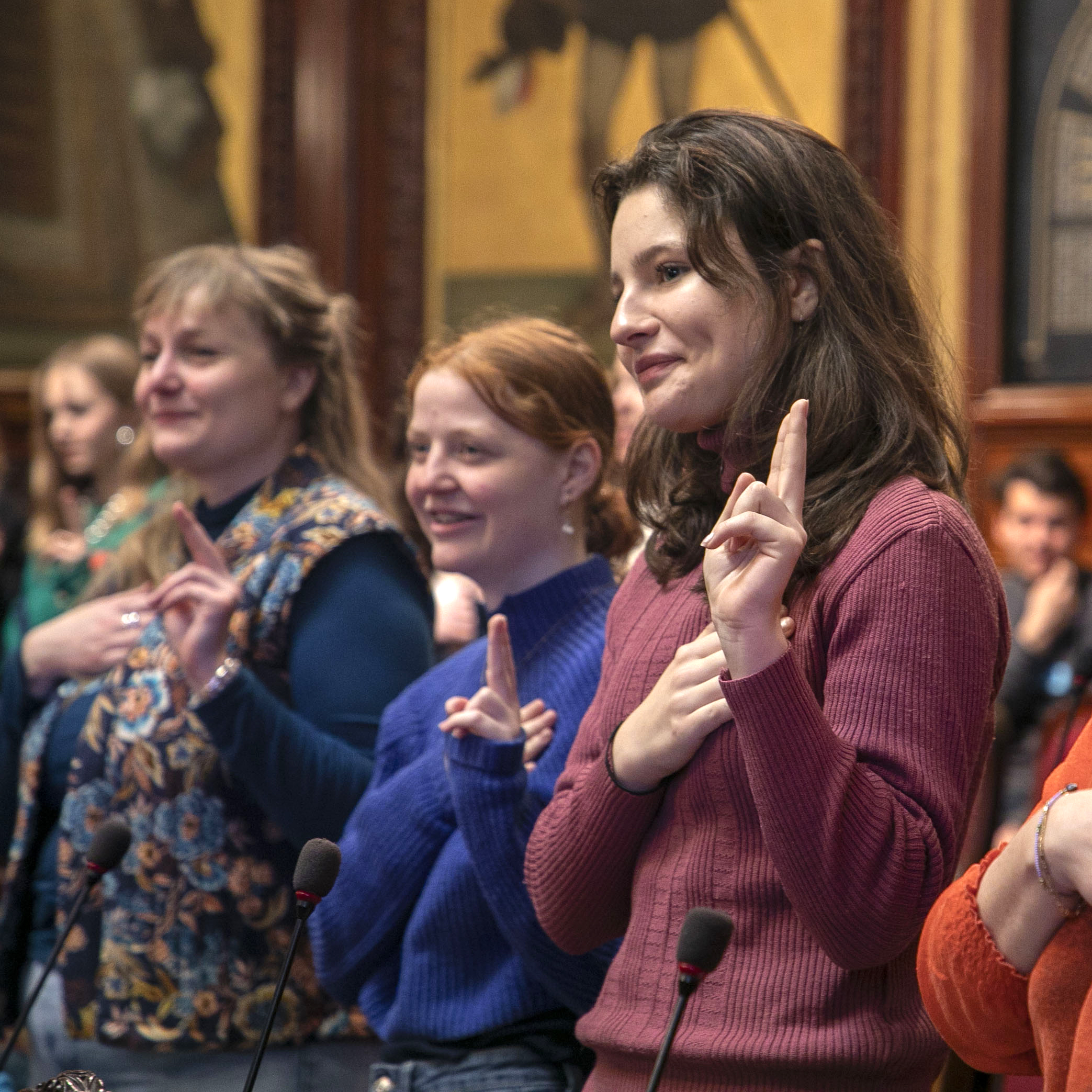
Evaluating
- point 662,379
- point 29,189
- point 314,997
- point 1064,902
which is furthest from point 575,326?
point 1064,902

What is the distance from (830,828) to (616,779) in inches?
10.4

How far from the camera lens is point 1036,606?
16.2 feet

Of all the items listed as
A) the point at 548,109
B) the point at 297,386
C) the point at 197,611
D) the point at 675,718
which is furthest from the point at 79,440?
the point at 548,109

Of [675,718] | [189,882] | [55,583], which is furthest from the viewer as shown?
[55,583]

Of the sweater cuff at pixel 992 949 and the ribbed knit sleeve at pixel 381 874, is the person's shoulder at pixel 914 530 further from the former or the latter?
the ribbed knit sleeve at pixel 381 874

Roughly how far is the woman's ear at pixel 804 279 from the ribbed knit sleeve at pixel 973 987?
1.77ft

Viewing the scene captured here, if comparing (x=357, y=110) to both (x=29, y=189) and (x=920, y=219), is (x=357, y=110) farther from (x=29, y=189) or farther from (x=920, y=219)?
(x=920, y=219)

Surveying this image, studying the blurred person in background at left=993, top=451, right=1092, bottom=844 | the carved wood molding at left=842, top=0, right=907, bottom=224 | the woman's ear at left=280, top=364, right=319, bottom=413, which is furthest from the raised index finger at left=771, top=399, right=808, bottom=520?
the carved wood molding at left=842, top=0, right=907, bottom=224

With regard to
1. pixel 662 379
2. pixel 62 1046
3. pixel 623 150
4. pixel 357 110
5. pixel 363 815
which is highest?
pixel 357 110

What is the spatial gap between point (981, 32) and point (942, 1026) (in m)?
5.20

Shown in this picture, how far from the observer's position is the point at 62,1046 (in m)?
2.32

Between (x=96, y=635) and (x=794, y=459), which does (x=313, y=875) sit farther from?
(x=96, y=635)

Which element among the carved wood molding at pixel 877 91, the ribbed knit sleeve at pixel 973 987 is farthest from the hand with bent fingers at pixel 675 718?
the carved wood molding at pixel 877 91

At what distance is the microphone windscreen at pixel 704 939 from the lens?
121cm
